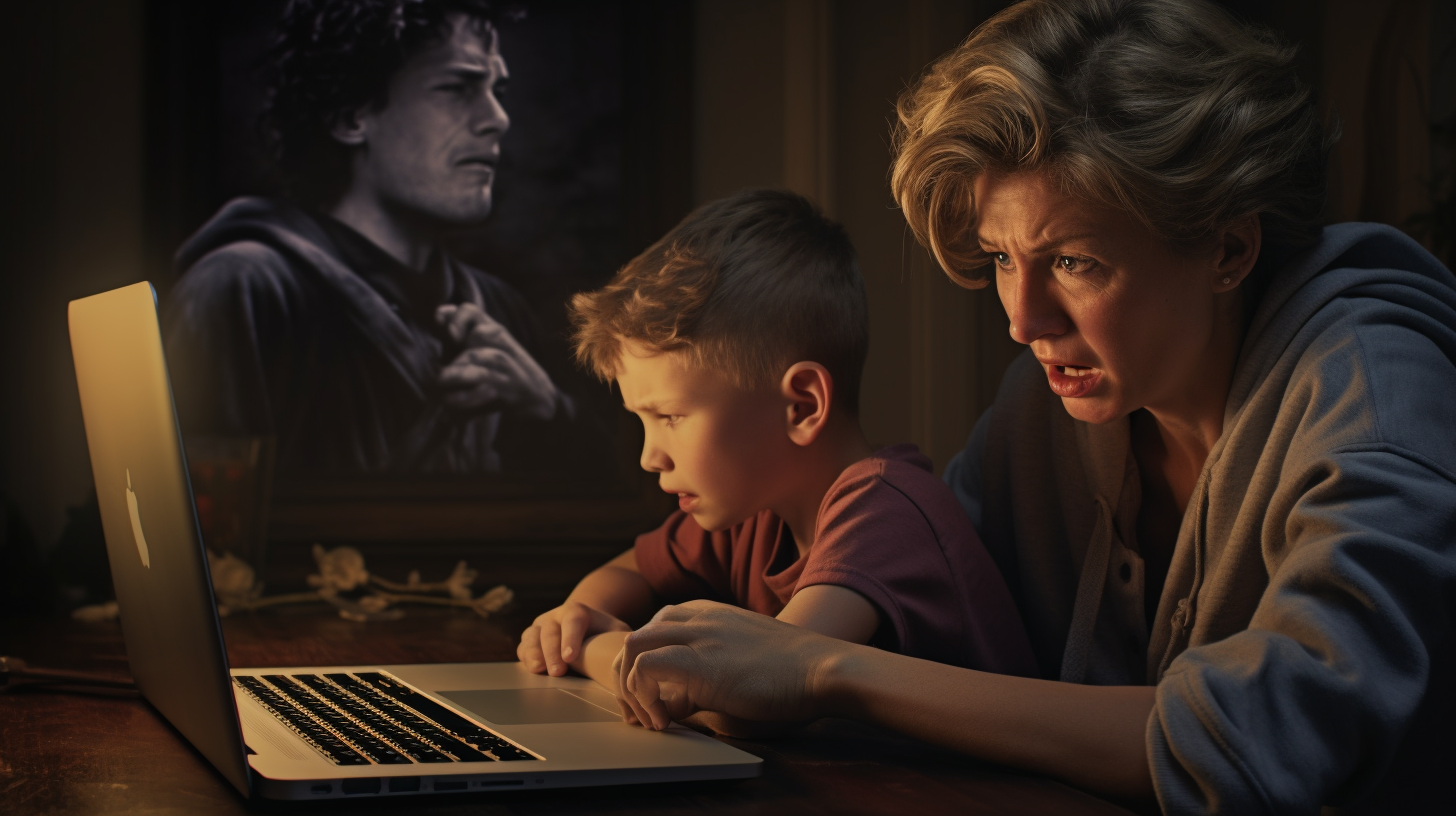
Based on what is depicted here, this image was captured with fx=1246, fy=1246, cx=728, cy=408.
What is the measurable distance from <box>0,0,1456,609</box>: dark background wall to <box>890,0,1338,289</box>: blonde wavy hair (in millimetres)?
1071

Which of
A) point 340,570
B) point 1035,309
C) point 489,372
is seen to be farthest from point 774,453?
point 489,372

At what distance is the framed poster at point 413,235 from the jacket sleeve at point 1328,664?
1.35m

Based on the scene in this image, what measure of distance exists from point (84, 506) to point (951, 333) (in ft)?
4.44

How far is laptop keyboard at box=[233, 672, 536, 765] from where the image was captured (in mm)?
707

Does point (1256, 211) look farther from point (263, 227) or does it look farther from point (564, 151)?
point (263, 227)

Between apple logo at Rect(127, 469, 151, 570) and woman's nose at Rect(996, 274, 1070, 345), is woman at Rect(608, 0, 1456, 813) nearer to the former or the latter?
woman's nose at Rect(996, 274, 1070, 345)

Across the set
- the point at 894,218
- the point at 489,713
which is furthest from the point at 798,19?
the point at 489,713

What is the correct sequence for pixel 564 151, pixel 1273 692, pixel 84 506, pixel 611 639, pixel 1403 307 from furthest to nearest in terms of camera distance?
pixel 564 151
pixel 84 506
pixel 611 639
pixel 1403 307
pixel 1273 692

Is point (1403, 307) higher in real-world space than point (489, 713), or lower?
higher

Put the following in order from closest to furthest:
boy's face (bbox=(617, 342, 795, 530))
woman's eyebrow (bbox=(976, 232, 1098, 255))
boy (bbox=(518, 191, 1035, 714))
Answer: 1. woman's eyebrow (bbox=(976, 232, 1098, 255))
2. boy (bbox=(518, 191, 1035, 714))
3. boy's face (bbox=(617, 342, 795, 530))

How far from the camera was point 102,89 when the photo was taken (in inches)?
72.9

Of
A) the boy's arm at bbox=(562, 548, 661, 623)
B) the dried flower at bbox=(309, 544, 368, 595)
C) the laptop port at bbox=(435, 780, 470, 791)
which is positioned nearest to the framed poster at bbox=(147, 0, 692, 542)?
the dried flower at bbox=(309, 544, 368, 595)

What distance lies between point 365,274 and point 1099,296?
130 cm

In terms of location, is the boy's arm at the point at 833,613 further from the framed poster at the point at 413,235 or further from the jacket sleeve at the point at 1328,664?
the framed poster at the point at 413,235
